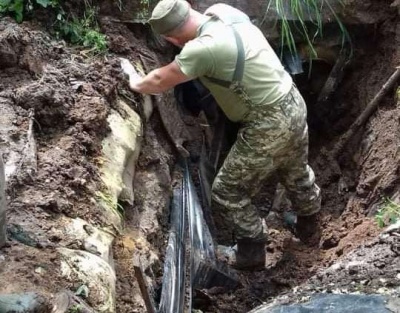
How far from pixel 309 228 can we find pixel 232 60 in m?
1.66

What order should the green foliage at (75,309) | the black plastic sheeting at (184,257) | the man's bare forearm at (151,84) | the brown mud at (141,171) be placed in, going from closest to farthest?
the green foliage at (75,309) < the brown mud at (141,171) < the black plastic sheeting at (184,257) < the man's bare forearm at (151,84)

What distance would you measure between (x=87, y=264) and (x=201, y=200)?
1.91 metres

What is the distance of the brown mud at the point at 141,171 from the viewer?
3.22 metres

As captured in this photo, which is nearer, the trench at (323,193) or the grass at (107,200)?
the grass at (107,200)

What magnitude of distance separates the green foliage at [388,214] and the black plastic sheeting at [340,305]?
40.1 inches

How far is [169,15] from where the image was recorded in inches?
151

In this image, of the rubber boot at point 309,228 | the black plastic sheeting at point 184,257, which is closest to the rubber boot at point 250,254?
the black plastic sheeting at point 184,257

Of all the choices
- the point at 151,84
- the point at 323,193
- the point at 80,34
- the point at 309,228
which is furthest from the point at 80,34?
the point at 323,193

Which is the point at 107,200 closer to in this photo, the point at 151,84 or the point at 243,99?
the point at 151,84

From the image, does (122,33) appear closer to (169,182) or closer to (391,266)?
(169,182)

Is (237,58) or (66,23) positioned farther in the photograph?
(66,23)

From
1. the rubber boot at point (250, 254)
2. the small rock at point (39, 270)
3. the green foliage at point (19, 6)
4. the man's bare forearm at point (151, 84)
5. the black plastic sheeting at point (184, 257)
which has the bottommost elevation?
the rubber boot at point (250, 254)

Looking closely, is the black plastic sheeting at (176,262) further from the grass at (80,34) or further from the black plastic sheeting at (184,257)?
the grass at (80,34)

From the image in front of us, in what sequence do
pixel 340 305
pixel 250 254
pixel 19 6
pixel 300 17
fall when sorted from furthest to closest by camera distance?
pixel 300 17, pixel 250 254, pixel 19 6, pixel 340 305
